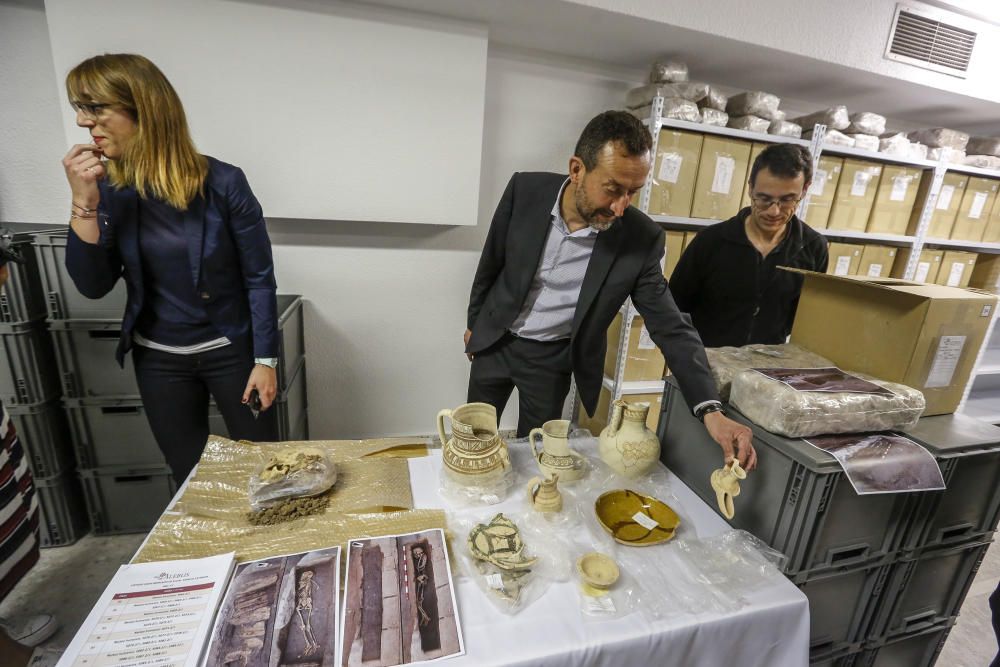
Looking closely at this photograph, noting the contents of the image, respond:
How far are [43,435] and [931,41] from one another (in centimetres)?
400

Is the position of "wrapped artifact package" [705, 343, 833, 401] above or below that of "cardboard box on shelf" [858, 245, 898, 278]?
below

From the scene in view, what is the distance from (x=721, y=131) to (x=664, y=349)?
1.40 metres

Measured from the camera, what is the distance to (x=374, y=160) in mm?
1943

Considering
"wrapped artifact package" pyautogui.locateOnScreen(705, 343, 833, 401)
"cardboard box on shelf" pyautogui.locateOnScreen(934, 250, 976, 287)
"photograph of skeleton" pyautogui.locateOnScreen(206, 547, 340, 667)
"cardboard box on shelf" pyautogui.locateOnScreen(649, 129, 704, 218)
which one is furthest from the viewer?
"cardboard box on shelf" pyautogui.locateOnScreen(934, 250, 976, 287)

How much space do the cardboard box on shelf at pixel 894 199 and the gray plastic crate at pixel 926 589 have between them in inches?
73.7

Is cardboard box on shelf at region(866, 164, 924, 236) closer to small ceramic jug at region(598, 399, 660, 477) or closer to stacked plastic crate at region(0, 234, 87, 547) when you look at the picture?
small ceramic jug at region(598, 399, 660, 477)

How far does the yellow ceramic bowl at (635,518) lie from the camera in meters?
0.86

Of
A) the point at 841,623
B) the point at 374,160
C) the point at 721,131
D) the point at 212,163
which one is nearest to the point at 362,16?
the point at 374,160

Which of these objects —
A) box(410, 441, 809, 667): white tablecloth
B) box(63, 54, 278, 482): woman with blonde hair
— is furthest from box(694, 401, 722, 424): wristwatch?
box(63, 54, 278, 482): woman with blonde hair

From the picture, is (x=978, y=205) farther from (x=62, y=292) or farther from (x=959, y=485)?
(x=62, y=292)

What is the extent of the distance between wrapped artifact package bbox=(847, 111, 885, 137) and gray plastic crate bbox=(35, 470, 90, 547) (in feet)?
12.3

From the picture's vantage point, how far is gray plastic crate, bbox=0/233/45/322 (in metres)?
1.50

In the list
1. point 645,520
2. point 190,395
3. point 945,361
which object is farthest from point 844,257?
point 190,395

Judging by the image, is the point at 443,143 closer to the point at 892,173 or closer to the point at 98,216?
the point at 98,216
